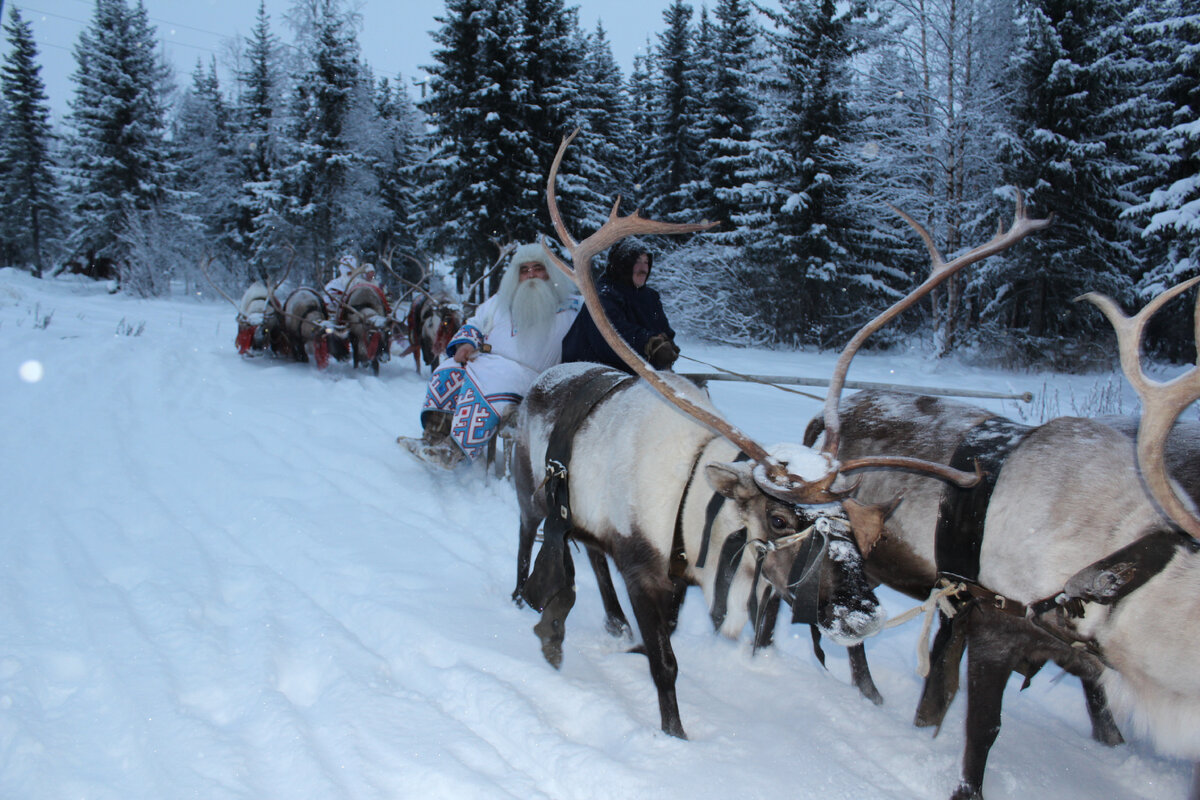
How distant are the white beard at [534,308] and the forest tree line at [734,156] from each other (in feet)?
15.0

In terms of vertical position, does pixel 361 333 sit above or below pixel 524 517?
above

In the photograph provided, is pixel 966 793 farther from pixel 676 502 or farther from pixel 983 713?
pixel 676 502

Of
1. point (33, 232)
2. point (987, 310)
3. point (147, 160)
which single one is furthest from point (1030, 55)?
point (33, 232)

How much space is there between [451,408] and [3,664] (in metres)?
3.43

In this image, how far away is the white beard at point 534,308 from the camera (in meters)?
4.73

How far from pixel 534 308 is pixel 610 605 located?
212 cm

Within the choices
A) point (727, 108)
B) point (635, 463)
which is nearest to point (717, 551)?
point (635, 463)

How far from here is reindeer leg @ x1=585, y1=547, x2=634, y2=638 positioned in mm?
3582

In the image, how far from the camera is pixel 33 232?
32.8 meters

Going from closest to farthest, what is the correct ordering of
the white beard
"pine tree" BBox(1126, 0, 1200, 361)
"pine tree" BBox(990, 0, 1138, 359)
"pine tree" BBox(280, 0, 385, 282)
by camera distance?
1. the white beard
2. "pine tree" BBox(1126, 0, 1200, 361)
3. "pine tree" BBox(990, 0, 1138, 359)
4. "pine tree" BBox(280, 0, 385, 282)

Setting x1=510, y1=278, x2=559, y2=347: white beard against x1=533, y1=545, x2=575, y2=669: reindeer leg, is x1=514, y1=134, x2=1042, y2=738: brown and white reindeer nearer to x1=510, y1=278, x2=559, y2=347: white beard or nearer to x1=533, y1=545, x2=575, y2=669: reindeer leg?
x1=533, y1=545, x2=575, y2=669: reindeer leg

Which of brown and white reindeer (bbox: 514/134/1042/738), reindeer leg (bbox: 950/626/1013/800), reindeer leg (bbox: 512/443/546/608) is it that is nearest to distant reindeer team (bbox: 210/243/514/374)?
reindeer leg (bbox: 512/443/546/608)

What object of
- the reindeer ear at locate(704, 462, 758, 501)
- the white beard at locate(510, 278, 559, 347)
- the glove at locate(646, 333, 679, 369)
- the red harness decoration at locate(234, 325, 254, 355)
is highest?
the white beard at locate(510, 278, 559, 347)

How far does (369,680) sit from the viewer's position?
117 inches
